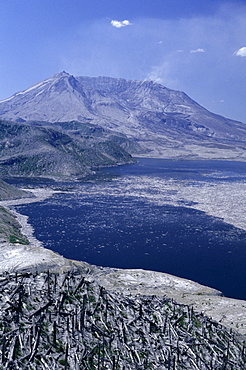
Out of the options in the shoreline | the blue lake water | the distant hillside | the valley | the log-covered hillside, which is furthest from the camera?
the distant hillside

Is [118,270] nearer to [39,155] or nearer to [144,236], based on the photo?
[144,236]

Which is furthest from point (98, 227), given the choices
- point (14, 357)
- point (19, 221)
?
point (14, 357)

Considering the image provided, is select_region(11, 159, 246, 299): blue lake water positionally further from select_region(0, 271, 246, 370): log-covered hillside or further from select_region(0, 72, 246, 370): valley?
select_region(0, 271, 246, 370): log-covered hillside

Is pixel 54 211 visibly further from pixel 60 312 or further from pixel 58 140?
pixel 58 140

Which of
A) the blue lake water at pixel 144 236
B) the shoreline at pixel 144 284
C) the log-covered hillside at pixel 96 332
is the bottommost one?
the blue lake water at pixel 144 236

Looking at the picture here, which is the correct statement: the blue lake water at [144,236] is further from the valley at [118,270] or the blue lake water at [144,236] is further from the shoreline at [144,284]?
the shoreline at [144,284]

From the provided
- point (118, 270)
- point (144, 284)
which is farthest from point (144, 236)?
point (144, 284)

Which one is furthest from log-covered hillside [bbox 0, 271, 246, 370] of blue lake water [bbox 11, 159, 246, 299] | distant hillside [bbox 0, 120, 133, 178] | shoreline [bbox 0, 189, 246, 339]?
distant hillside [bbox 0, 120, 133, 178]

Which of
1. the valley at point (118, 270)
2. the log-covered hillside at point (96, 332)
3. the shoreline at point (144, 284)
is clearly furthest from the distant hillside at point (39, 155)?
the log-covered hillside at point (96, 332)
